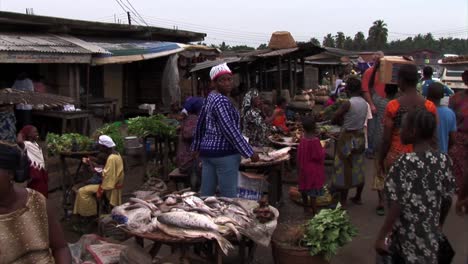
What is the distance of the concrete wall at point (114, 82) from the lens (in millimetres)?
14391

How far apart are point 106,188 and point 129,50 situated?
22.3 feet

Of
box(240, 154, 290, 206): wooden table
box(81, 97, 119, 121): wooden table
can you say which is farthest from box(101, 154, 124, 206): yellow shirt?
box(81, 97, 119, 121): wooden table

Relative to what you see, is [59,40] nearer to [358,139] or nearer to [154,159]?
[154,159]

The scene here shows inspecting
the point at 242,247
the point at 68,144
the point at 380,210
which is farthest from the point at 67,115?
the point at 242,247

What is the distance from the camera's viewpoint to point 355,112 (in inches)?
247

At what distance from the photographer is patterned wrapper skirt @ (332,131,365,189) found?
20.8 ft

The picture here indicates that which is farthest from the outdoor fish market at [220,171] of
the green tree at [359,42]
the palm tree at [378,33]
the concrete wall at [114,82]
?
the palm tree at [378,33]

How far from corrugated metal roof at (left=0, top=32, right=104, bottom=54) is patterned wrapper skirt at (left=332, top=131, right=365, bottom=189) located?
21.2ft

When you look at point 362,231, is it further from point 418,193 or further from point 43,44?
point 43,44

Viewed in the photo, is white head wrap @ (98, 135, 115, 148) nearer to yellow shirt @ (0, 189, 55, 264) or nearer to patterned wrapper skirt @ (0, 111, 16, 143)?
patterned wrapper skirt @ (0, 111, 16, 143)

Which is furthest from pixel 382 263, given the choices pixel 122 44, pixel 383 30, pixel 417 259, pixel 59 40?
pixel 383 30

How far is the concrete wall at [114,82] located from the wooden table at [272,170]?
888 centimetres

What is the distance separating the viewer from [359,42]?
5738 centimetres

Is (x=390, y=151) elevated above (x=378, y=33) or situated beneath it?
situated beneath
